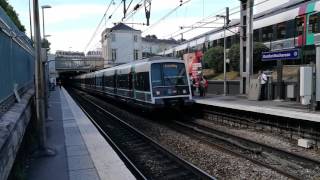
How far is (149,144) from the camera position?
13672mm

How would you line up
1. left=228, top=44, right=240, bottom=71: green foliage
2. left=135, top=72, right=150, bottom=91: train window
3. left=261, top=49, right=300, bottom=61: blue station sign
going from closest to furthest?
1. left=261, top=49, right=300, bottom=61: blue station sign
2. left=135, top=72, right=150, bottom=91: train window
3. left=228, top=44, right=240, bottom=71: green foliage

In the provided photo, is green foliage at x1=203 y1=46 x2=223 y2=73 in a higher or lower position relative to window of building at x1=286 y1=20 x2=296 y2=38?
lower

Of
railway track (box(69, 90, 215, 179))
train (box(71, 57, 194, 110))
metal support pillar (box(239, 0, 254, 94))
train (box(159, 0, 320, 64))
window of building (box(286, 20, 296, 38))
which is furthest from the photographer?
window of building (box(286, 20, 296, 38))

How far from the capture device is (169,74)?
66.2ft

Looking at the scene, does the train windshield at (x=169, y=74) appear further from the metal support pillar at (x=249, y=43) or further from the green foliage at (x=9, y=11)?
the green foliage at (x=9, y=11)

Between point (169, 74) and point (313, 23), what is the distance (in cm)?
854

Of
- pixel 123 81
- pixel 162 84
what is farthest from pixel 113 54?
pixel 162 84

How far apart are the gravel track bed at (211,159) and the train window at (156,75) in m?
3.47

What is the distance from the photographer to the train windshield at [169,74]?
65.1 ft

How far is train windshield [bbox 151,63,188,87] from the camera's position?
1983 cm

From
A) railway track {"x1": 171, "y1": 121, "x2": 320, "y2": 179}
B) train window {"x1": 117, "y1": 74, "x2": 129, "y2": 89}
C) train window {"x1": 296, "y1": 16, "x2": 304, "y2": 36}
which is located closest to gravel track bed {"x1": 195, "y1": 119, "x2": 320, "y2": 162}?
railway track {"x1": 171, "y1": 121, "x2": 320, "y2": 179}

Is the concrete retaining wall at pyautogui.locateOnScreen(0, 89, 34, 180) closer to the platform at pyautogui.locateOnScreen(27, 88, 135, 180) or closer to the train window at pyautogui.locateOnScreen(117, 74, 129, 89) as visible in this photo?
the platform at pyautogui.locateOnScreen(27, 88, 135, 180)

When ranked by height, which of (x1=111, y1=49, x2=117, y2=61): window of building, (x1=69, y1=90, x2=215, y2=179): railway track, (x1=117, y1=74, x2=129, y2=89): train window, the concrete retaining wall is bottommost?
(x1=69, y1=90, x2=215, y2=179): railway track

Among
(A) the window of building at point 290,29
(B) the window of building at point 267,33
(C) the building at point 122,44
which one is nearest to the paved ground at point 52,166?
(A) the window of building at point 290,29
